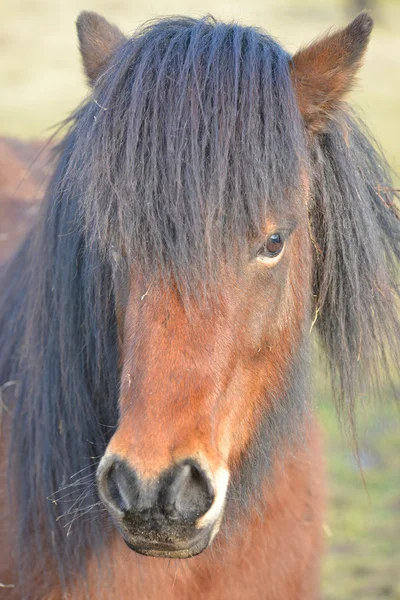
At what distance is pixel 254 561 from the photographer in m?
2.40

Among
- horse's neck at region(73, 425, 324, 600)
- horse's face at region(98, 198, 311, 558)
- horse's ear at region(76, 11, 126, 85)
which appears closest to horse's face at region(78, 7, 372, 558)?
horse's face at region(98, 198, 311, 558)

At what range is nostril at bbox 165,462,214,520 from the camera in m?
1.63

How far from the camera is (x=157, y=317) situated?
1.78 metres

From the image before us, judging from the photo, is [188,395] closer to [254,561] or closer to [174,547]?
[174,547]

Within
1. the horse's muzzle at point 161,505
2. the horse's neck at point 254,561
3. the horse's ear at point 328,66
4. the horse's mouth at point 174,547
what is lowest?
the horse's neck at point 254,561

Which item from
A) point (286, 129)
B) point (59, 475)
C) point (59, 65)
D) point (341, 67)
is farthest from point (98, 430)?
point (59, 65)

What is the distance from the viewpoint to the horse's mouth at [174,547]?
1.72m

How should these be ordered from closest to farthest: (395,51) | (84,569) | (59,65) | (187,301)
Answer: (187,301) < (84,569) < (59,65) < (395,51)

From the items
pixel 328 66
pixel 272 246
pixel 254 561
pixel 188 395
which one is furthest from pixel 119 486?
pixel 328 66

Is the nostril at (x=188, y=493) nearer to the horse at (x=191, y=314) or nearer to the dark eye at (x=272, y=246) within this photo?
the horse at (x=191, y=314)

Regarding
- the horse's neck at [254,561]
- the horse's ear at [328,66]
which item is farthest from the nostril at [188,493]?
the horse's ear at [328,66]

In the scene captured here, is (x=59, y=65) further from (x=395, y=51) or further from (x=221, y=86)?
(x=221, y=86)

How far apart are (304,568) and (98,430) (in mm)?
951

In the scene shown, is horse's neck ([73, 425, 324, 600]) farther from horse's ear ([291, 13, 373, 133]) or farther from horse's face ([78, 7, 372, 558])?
horse's ear ([291, 13, 373, 133])
